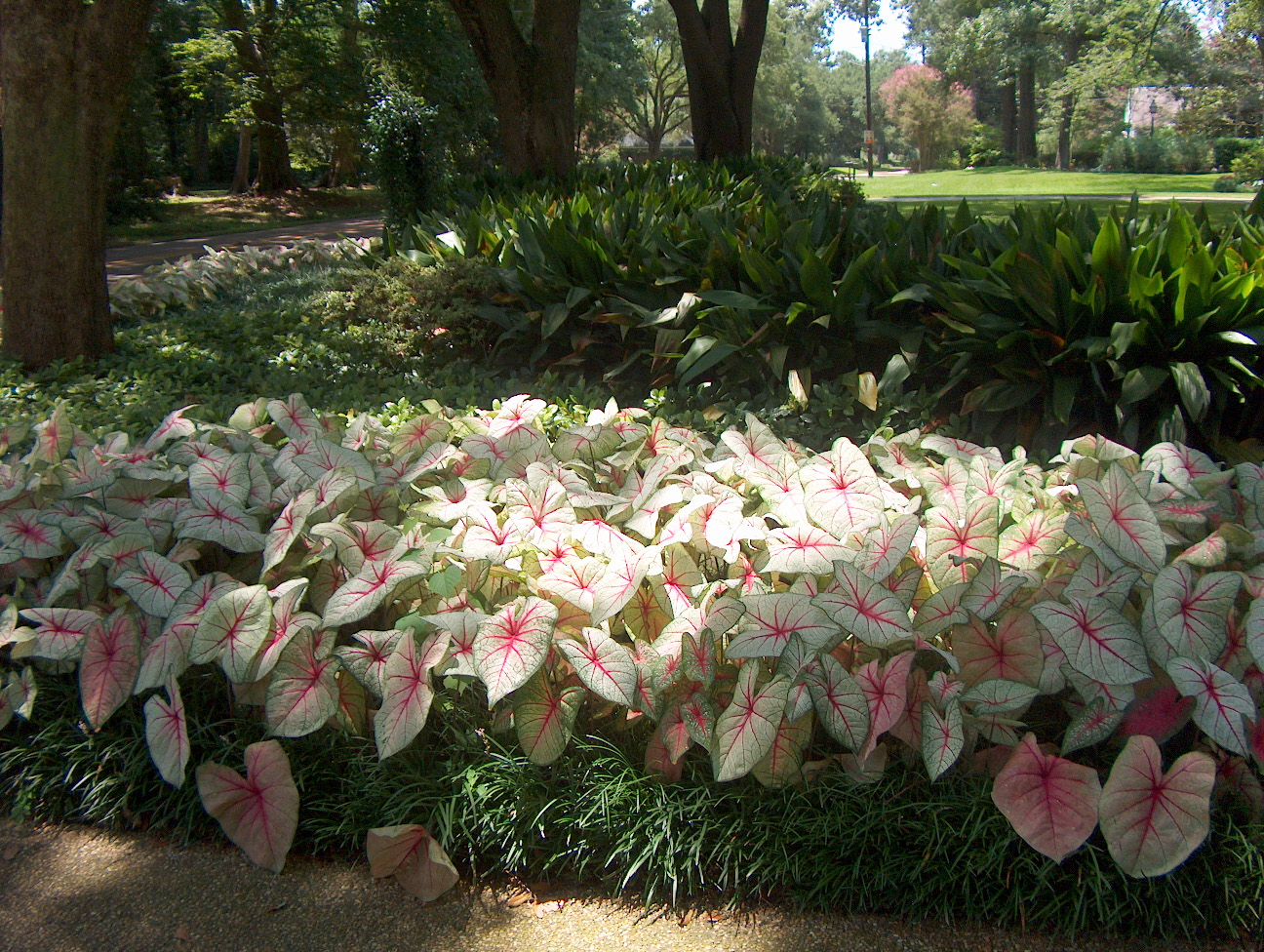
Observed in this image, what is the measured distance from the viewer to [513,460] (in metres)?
3.21

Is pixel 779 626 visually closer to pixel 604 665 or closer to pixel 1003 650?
pixel 604 665

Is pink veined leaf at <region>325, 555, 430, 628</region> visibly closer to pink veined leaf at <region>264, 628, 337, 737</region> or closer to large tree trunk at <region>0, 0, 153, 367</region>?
pink veined leaf at <region>264, 628, 337, 737</region>

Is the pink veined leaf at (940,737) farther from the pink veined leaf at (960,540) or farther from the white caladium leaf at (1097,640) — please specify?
the pink veined leaf at (960,540)

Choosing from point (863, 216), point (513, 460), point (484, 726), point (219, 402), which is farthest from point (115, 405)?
point (863, 216)

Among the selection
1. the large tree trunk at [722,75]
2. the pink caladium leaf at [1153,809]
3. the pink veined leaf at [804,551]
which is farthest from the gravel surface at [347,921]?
the large tree trunk at [722,75]

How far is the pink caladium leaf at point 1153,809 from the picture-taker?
5.92 ft

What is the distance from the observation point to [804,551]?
7.80 ft

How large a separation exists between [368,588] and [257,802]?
558 millimetres

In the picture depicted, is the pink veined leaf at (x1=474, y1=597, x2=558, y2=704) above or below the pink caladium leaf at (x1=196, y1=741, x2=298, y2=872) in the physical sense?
above

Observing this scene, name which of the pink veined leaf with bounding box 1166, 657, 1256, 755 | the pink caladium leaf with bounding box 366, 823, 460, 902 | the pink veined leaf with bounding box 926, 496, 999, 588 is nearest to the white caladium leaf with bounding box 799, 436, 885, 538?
the pink veined leaf with bounding box 926, 496, 999, 588

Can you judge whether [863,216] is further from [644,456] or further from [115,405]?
[115,405]

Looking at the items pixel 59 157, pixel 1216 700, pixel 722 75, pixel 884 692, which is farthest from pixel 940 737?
pixel 722 75

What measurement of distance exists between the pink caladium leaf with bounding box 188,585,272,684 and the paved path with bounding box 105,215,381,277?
1088 centimetres

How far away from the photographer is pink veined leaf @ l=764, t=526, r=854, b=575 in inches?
91.3
